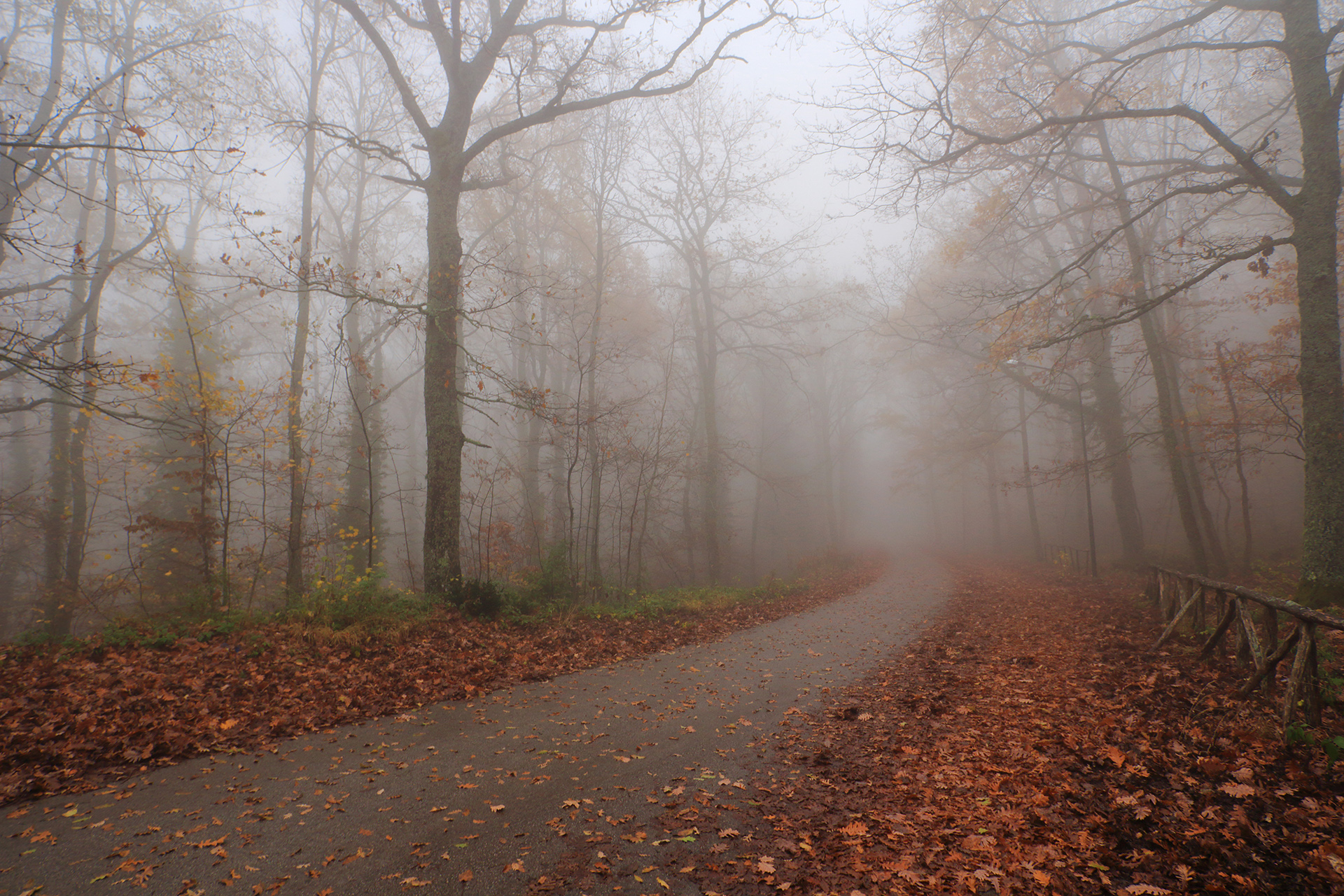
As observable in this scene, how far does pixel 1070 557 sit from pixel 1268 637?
1510 cm

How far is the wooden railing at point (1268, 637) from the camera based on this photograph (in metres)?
4.10

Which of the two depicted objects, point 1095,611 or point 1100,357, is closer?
point 1095,611

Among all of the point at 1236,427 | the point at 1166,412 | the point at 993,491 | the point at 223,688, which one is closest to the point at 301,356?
the point at 223,688

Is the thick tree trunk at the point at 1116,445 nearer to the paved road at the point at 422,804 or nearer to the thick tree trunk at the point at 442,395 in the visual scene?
the paved road at the point at 422,804

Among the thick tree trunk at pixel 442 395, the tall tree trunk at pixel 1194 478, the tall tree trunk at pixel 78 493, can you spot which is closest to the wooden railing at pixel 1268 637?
the tall tree trunk at pixel 1194 478

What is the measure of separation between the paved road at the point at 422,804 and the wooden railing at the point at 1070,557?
595 inches

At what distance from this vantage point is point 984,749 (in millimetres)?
4211

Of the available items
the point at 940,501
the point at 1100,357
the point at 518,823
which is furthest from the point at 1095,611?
the point at 940,501

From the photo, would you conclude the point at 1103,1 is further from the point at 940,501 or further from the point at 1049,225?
the point at 940,501

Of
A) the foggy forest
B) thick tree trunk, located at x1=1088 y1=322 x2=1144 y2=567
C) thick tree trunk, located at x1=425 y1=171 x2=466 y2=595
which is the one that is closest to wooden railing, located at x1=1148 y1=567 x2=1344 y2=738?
the foggy forest

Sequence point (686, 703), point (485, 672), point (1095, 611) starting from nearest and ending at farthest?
point (686, 703) → point (485, 672) → point (1095, 611)

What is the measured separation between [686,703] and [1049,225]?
1010 centimetres

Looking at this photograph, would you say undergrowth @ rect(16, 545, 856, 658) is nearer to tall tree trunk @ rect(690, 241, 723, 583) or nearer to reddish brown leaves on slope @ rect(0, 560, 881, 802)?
reddish brown leaves on slope @ rect(0, 560, 881, 802)

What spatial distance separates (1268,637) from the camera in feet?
16.6
